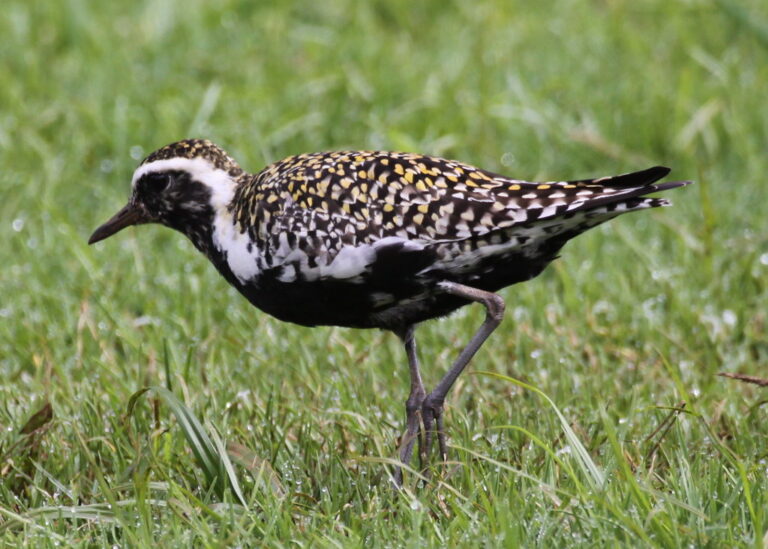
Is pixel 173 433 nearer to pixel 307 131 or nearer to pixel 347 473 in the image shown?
pixel 347 473

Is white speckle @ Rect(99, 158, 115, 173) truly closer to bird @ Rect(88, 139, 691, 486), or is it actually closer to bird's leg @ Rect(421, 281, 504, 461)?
bird @ Rect(88, 139, 691, 486)

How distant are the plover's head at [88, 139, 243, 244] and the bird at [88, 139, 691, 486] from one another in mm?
167

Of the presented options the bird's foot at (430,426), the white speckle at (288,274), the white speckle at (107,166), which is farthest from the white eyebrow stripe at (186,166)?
the white speckle at (107,166)

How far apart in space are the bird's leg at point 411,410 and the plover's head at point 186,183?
92cm

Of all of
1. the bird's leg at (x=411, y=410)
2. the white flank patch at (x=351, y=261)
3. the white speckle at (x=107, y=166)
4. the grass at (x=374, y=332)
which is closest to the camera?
the grass at (x=374, y=332)

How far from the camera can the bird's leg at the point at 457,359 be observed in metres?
4.46

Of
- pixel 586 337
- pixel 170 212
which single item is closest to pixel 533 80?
pixel 586 337

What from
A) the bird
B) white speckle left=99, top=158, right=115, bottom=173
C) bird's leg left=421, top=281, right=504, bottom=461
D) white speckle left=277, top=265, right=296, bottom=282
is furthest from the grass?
white speckle left=277, top=265, right=296, bottom=282

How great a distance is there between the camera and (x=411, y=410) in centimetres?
487

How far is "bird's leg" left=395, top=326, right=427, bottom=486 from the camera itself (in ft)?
15.2

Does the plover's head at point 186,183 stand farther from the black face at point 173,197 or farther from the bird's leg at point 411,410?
the bird's leg at point 411,410

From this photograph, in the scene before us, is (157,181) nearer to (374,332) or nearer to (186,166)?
(186,166)

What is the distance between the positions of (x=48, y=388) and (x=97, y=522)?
4.48ft

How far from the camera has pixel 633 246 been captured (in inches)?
268
